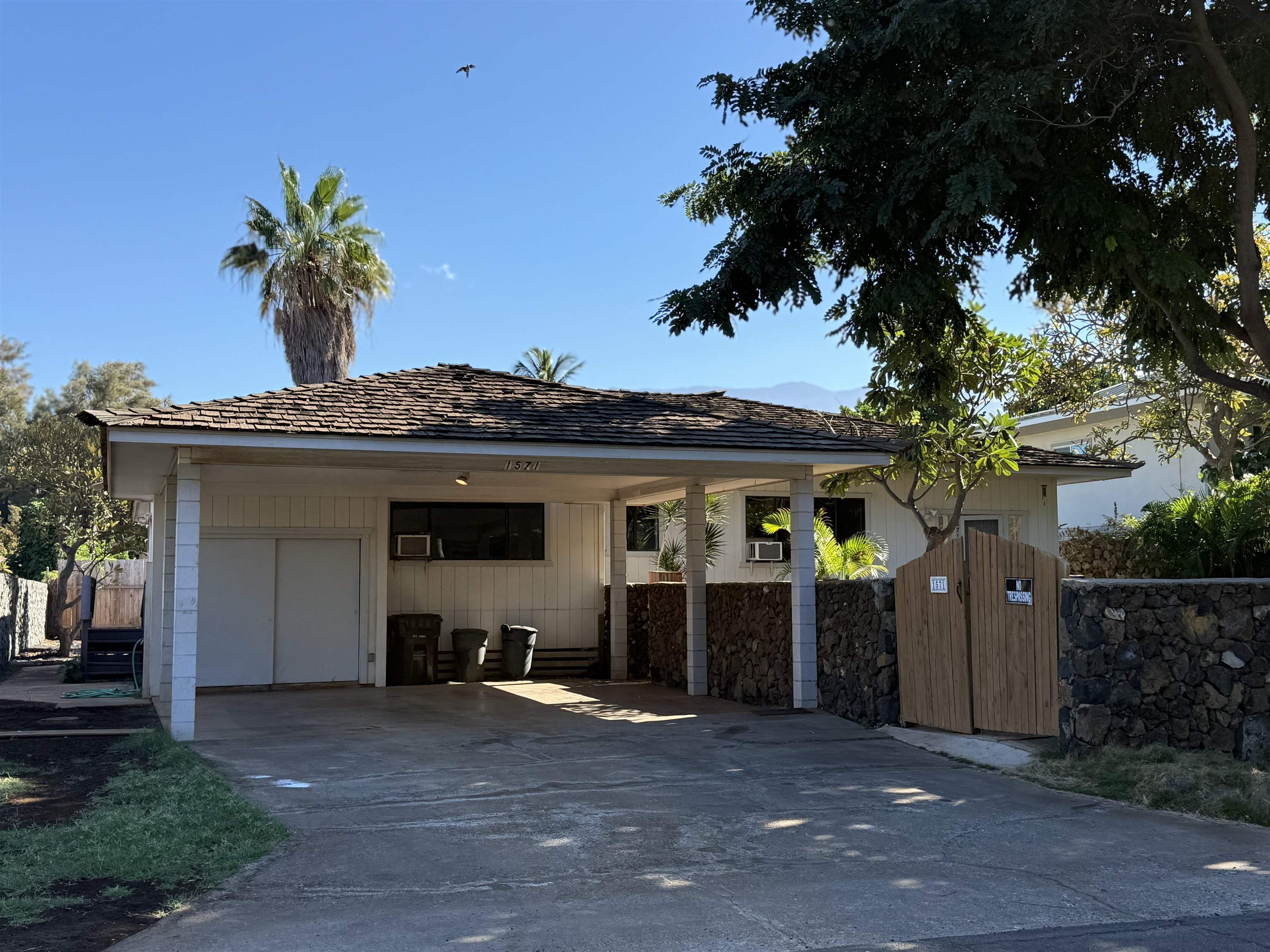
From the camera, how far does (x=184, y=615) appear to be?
11.5 m

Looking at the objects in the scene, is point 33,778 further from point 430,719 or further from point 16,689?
point 16,689

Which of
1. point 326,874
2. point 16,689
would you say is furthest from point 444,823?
point 16,689

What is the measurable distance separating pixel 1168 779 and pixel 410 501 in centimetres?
1282

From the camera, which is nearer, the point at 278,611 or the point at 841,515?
the point at 278,611

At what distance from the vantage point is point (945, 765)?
10.0m

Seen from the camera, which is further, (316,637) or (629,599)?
(629,599)

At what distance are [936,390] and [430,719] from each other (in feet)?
24.6

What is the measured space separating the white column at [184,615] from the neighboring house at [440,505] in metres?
0.02

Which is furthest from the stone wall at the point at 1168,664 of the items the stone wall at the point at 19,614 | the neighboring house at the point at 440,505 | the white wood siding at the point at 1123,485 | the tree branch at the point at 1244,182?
the stone wall at the point at 19,614

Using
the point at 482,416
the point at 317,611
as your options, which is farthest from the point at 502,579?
the point at 482,416

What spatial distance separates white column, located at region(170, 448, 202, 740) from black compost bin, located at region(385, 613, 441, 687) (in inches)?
246

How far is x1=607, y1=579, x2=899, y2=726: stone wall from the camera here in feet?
40.3

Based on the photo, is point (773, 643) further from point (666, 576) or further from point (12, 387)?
point (12, 387)

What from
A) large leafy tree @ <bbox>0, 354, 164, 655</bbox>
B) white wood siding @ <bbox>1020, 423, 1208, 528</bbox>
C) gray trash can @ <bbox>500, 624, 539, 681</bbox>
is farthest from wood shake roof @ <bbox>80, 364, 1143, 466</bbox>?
large leafy tree @ <bbox>0, 354, 164, 655</bbox>
